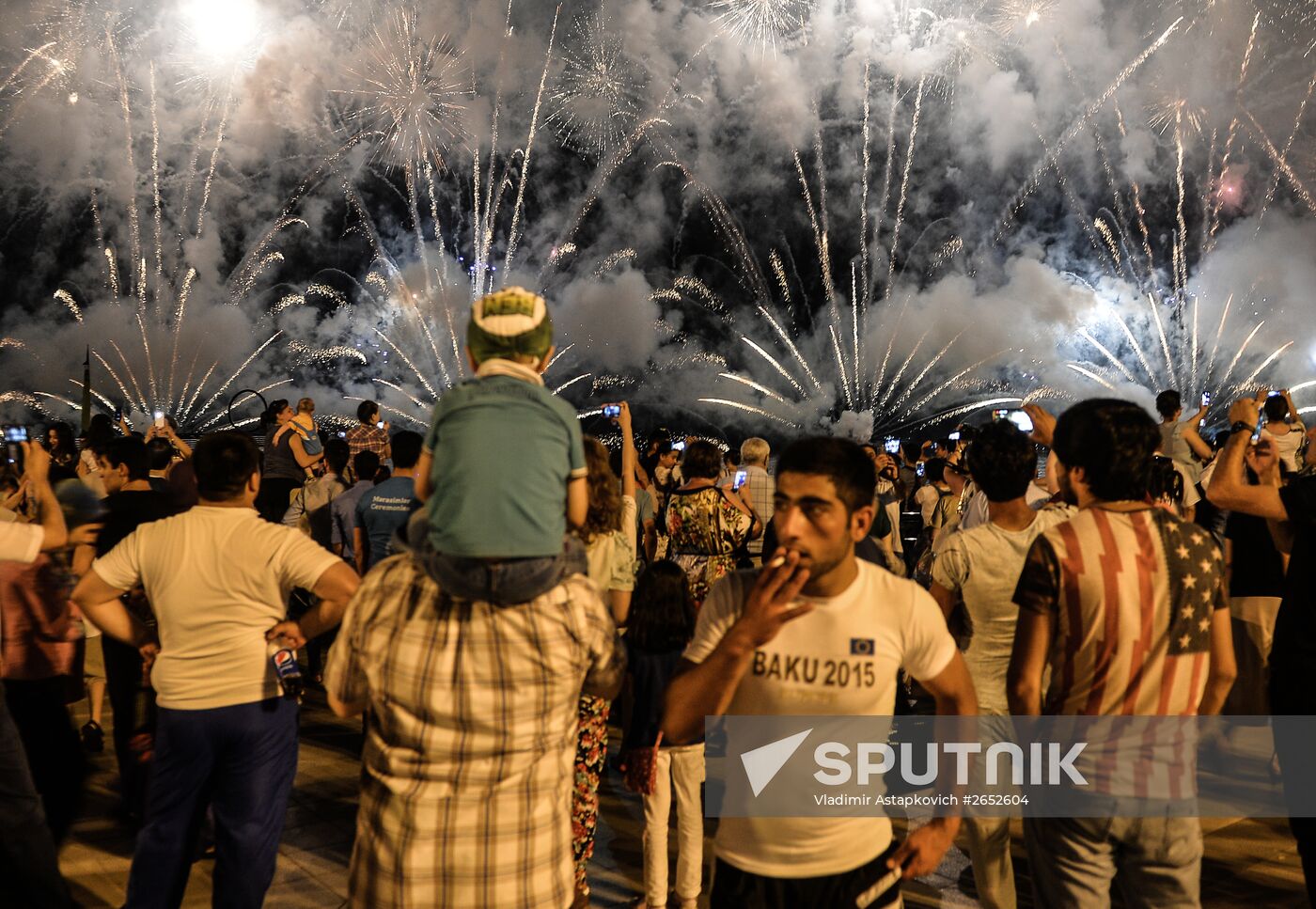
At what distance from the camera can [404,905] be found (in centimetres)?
240

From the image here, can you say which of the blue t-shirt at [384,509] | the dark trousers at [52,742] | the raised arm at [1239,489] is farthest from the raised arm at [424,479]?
the blue t-shirt at [384,509]

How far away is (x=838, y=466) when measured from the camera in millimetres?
2508

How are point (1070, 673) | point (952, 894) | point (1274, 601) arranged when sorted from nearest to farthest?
1. point (1070, 673)
2. point (952, 894)
3. point (1274, 601)

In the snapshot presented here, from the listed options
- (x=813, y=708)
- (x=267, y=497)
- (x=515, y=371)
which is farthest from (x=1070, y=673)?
(x=267, y=497)

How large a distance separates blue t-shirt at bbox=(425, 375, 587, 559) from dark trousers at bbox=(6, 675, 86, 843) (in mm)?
3709

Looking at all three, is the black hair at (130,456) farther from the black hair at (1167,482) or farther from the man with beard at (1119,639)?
the black hair at (1167,482)

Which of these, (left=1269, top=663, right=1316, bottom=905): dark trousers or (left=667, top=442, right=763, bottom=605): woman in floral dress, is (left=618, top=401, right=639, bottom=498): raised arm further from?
(left=1269, top=663, right=1316, bottom=905): dark trousers

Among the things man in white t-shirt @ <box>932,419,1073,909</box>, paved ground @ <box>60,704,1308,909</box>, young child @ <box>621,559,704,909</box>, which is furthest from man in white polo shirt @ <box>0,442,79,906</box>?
man in white t-shirt @ <box>932,419,1073,909</box>

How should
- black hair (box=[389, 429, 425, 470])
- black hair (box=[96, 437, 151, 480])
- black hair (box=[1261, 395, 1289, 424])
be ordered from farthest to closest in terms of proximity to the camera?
black hair (box=[1261, 395, 1289, 424]), black hair (box=[389, 429, 425, 470]), black hair (box=[96, 437, 151, 480])

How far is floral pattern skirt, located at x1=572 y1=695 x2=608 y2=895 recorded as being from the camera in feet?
13.9

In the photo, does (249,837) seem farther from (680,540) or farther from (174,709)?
(680,540)

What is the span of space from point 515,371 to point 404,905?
4.44 feet

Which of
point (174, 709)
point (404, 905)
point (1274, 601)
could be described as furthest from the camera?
point (1274, 601)

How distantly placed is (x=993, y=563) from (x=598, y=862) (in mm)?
2679
